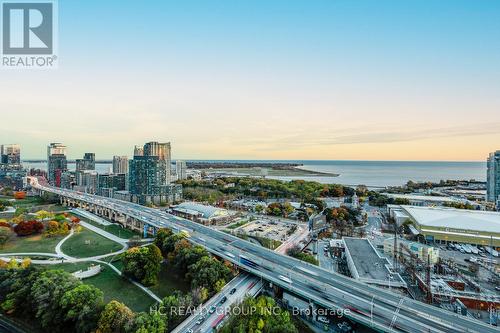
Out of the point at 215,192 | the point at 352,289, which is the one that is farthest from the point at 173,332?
the point at 215,192

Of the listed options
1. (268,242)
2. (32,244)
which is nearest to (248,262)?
(268,242)

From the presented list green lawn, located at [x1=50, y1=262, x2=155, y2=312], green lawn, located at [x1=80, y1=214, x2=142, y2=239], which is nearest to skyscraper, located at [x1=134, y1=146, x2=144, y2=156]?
green lawn, located at [x1=80, y1=214, x2=142, y2=239]

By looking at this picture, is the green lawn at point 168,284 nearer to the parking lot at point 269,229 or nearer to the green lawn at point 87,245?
the green lawn at point 87,245

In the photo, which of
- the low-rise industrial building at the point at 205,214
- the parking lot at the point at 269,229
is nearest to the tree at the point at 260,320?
the parking lot at the point at 269,229

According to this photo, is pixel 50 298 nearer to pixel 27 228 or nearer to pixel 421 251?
pixel 27 228

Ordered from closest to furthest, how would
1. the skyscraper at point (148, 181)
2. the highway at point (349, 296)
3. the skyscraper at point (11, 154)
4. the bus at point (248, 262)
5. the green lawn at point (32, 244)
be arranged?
the highway at point (349, 296)
the bus at point (248, 262)
the green lawn at point (32, 244)
the skyscraper at point (148, 181)
the skyscraper at point (11, 154)

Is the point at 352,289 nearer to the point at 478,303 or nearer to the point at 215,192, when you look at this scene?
the point at 478,303

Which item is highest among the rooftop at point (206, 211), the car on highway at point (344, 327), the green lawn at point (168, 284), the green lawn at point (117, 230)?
the rooftop at point (206, 211)

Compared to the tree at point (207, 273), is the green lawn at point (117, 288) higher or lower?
lower
